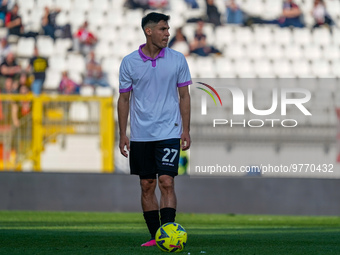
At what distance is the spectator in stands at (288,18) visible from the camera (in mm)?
19406

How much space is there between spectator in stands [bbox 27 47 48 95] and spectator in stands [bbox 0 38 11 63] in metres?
0.59

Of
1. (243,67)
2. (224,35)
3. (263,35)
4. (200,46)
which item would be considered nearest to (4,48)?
(200,46)

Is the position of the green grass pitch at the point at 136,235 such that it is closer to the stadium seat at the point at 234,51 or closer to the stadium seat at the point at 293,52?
the stadium seat at the point at 234,51

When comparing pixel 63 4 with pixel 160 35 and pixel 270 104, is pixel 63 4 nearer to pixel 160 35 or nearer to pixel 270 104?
pixel 270 104

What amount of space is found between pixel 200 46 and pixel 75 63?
9.31ft

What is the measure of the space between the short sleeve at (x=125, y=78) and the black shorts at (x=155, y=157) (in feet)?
1.39

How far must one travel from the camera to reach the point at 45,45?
1841 centimetres

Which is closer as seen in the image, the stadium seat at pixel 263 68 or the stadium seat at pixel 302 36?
the stadium seat at pixel 263 68

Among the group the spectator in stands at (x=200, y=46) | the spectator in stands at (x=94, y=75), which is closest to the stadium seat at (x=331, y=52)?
the spectator in stands at (x=200, y=46)

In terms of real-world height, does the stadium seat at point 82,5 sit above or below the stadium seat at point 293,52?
above

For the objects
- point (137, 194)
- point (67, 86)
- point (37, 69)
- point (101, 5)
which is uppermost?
point (101, 5)

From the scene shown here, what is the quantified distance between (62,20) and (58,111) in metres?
6.62

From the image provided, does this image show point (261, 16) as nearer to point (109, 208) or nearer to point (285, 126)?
point (285, 126)

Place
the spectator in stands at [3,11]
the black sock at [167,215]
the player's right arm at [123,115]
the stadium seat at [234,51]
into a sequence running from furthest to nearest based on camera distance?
the spectator in stands at [3,11]
the stadium seat at [234,51]
the player's right arm at [123,115]
the black sock at [167,215]
